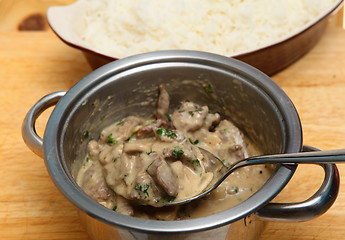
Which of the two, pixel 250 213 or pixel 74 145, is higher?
pixel 250 213

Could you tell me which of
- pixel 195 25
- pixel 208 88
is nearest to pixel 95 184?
pixel 208 88

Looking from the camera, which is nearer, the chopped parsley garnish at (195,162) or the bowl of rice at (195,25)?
the chopped parsley garnish at (195,162)

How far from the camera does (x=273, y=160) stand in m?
1.30

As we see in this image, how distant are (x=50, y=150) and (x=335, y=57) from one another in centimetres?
184

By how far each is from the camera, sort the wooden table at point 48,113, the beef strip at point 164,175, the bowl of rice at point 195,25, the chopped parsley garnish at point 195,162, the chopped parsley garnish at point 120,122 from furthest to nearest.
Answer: the bowl of rice at point 195,25, the chopped parsley garnish at point 120,122, the wooden table at point 48,113, the chopped parsley garnish at point 195,162, the beef strip at point 164,175

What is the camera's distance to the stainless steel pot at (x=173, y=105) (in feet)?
3.81

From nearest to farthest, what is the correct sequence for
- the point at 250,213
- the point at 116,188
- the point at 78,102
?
the point at 250,213 < the point at 116,188 < the point at 78,102

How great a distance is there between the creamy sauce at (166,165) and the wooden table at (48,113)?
0.68 ft

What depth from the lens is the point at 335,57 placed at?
98.9 inches

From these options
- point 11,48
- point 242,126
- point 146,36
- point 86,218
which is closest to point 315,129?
point 242,126

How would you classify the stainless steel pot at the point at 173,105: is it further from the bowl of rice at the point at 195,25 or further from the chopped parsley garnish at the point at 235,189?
the bowl of rice at the point at 195,25

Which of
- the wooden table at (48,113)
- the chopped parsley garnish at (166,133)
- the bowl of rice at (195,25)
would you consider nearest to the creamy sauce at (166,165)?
the chopped parsley garnish at (166,133)

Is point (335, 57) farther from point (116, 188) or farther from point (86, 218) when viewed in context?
point (86, 218)

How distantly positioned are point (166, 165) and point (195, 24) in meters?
1.19
